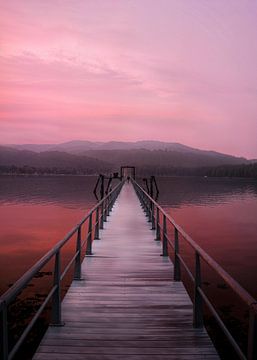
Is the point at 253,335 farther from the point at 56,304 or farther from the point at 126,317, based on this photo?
the point at 56,304

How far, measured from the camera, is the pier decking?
4031 mm

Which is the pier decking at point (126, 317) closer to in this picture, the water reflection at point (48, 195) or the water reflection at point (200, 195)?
the water reflection at point (48, 195)

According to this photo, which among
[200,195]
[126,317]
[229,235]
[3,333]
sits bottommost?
[229,235]

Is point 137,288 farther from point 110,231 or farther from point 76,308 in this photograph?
point 110,231

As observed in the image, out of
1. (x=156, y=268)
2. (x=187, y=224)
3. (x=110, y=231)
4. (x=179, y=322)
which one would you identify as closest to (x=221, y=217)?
(x=187, y=224)

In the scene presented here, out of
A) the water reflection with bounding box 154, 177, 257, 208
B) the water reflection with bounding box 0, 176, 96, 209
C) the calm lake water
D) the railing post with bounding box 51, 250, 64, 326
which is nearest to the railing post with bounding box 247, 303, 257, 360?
the railing post with bounding box 51, 250, 64, 326

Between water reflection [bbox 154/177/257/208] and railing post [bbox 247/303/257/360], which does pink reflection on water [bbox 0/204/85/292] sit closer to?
railing post [bbox 247/303/257/360]

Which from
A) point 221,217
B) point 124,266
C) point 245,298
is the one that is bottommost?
point 221,217

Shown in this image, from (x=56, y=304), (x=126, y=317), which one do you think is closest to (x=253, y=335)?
(x=126, y=317)

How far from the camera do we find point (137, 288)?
6379mm

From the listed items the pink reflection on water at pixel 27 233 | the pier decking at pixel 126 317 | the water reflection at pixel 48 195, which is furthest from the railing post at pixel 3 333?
the water reflection at pixel 48 195

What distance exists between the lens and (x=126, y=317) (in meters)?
5.04

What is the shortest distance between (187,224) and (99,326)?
35.3 meters

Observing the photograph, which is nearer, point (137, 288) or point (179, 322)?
point (179, 322)
